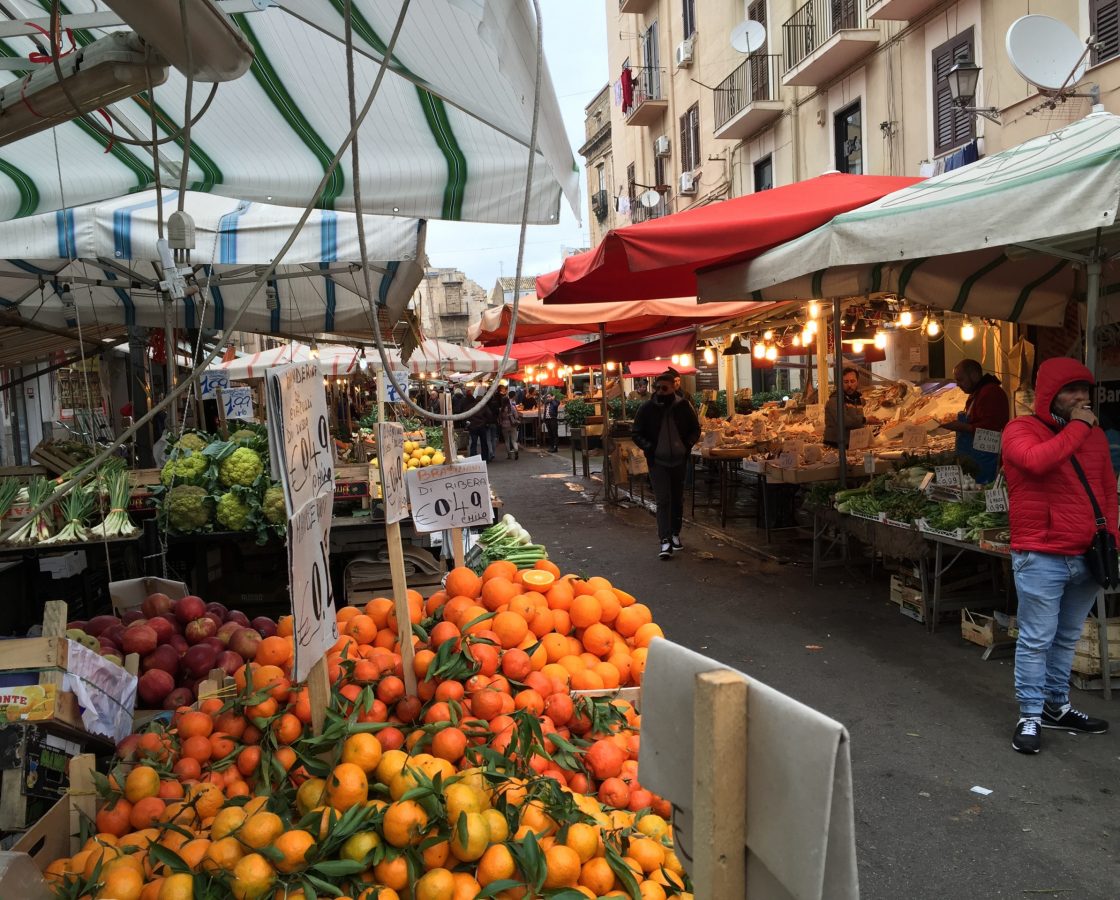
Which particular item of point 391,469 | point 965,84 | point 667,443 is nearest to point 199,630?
point 391,469

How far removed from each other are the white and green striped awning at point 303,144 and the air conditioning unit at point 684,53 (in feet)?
76.5

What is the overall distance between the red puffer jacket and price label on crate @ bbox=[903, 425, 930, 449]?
5686mm

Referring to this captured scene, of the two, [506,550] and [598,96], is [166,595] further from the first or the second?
[598,96]

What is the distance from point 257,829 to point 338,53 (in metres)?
3.37

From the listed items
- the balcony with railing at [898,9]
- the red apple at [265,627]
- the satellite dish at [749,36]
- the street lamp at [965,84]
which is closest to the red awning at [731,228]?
the red apple at [265,627]

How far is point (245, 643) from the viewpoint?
138 inches

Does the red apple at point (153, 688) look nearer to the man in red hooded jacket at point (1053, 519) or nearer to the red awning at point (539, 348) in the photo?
the man in red hooded jacket at point (1053, 519)

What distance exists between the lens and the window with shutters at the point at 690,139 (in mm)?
25234

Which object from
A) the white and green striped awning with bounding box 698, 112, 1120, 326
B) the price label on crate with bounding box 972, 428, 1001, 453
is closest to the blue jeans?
the white and green striped awning with bounding box 698, 112, 1120, 326

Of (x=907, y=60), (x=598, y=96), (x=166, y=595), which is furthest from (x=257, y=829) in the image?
(x=598, y=96)

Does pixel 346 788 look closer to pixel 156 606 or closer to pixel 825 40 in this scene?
pixel 156 606

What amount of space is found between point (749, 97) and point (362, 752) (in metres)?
21.4

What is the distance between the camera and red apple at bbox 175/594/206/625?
3.74 meters

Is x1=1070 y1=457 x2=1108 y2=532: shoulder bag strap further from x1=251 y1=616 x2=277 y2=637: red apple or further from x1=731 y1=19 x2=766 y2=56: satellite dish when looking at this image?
x1=731 y1=19 x2=766 y2=56: satellite dish
